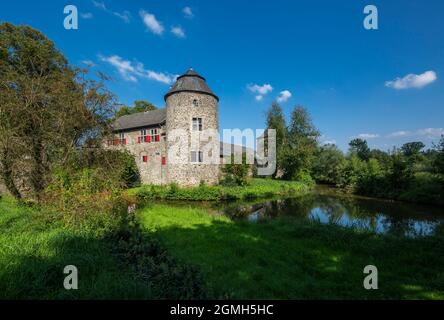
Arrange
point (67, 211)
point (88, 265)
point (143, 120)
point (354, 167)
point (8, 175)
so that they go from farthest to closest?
point (354, 167) → point (143, 120) → point (8, 175) → point (67, 211) → point (88, 265)

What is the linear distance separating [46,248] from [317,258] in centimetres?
588

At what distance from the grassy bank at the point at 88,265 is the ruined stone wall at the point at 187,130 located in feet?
43.5

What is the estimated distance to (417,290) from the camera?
3.77 m

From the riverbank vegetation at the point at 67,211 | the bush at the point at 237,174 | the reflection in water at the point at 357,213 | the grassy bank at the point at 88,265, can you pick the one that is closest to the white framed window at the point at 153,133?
the bush at the point at 237,174

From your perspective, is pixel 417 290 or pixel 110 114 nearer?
pixel 417 290

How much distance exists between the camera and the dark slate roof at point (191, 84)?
62.5 ft

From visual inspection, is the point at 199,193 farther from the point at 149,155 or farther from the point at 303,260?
the point at 303,260

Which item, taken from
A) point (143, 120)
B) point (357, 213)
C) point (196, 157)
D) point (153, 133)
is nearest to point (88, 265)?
point (357, 213)

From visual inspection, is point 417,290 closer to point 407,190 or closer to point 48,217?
point 48,217

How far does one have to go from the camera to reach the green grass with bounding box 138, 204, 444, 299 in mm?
3754

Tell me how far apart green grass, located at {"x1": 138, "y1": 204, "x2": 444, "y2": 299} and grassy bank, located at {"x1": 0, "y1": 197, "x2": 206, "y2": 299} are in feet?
1.99

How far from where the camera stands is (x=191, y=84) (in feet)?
63.1

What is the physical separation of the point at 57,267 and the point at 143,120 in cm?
2147
